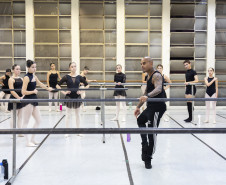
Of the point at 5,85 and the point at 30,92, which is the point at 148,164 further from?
the point at 5,85

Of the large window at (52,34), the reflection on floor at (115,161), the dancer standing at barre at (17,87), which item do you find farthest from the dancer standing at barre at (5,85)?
the reflection on floor at (115,161)

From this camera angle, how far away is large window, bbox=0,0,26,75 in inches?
435

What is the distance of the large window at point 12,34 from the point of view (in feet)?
36.3

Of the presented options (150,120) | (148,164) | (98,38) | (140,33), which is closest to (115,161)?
(148,164)

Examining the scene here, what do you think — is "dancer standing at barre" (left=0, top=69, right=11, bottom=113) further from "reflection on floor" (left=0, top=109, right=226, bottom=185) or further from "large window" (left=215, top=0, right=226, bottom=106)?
"large window" (left=215, top=0, right=226, bottom=106)

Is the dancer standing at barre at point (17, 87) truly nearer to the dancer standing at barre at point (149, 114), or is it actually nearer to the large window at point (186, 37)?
the dancer standing at barre at point (149, 114)

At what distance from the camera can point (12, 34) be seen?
11.1 metres

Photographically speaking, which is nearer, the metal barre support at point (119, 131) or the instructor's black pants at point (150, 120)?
the metal barre support at point (119, 131)

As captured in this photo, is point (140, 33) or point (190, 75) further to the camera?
point (140, 33)

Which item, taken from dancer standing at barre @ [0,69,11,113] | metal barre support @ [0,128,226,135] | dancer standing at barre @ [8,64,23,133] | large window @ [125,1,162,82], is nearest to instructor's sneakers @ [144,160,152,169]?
metal barre support @ [0,128,226,135]

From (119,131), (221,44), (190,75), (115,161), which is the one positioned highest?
(221,44)

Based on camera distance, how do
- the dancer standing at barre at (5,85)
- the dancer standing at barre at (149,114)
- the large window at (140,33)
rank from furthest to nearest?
the large window at (140,33)
the dancer standing at barre at (5,85)
the dancer standing at barre at (149,114)

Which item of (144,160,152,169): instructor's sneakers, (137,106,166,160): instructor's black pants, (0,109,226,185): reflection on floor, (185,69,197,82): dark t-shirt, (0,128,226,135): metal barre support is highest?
(185,69,197,82): dark t-shirt

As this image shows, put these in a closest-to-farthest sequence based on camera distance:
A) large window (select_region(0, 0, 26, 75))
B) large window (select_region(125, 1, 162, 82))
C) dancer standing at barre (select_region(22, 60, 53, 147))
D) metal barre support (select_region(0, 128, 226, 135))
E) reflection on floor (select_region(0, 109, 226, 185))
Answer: metal barre support (select_region(0, 128, 226, 135))
reflection on floor (select_region(0, 109, 226, 185))
dancer standing at barre (select_region(22, 60, 53, 147))
large window (select_region(0, 0, 26, 75))
large window (select_region(125, 1, 162, 82))
